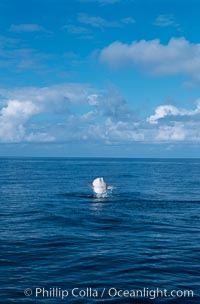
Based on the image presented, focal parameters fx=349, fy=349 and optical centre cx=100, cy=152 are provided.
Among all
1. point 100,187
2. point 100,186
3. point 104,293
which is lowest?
point 104,293

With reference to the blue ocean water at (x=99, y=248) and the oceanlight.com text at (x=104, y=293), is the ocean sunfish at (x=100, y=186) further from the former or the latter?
the oceanlight.com text at (x=104, y=293)

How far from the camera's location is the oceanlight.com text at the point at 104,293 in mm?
22144

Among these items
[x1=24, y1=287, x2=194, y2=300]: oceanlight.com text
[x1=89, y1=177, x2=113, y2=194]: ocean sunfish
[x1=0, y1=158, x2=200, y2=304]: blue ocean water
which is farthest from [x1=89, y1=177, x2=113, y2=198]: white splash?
[x1=24, y1=287, x2=194, y2=300]: oceanlight.com text

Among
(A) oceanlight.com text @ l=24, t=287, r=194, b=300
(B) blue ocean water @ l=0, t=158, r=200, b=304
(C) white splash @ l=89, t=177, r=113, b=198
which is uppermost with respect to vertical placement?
(C) white splash @ l=89, t=177, r=113, b=198

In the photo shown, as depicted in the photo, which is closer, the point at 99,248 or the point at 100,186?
the point at 99,248

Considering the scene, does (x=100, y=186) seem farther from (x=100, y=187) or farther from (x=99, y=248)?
(x=99, y=248)

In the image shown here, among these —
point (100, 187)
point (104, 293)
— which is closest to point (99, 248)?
point (104, 293)

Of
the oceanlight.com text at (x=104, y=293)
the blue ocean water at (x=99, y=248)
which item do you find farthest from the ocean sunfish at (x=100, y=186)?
the oceanlight.com text at (x=104, y=293)

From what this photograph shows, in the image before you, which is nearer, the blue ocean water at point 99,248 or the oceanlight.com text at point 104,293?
the oceanlight.com text at point 104,293

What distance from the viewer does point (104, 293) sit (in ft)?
74.1

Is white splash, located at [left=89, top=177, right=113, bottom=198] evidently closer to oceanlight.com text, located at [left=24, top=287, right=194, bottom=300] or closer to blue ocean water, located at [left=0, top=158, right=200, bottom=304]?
blue ocean water, located at [left=0, top=158, right=200, bottom=304]

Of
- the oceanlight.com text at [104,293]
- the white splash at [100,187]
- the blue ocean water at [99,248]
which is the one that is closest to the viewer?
the oceanlight.com text at [104,293]

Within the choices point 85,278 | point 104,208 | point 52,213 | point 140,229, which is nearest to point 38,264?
point 85,278

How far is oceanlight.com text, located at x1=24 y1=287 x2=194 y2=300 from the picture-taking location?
22.1m
